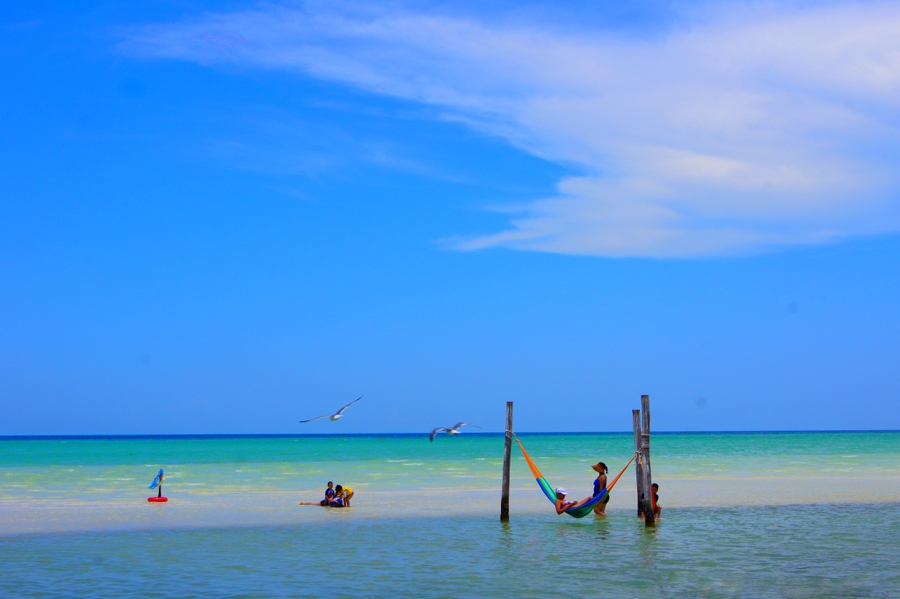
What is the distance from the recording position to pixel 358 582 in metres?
12.4

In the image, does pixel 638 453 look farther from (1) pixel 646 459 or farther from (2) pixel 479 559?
(2) pixel 479 559

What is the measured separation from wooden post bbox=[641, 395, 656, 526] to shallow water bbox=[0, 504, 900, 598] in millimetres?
345

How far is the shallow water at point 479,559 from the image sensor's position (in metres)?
11.9

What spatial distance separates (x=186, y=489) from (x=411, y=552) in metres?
16.7

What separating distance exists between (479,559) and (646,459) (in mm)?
4931

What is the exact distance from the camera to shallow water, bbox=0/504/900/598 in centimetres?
1191

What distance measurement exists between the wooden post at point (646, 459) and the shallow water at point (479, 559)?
13.6 inches

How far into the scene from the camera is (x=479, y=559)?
46.4ft

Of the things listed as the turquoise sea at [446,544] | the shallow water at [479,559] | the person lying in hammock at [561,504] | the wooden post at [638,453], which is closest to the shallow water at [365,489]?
the turquoise sea at [446,544]

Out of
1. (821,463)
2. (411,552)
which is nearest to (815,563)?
(411,552)

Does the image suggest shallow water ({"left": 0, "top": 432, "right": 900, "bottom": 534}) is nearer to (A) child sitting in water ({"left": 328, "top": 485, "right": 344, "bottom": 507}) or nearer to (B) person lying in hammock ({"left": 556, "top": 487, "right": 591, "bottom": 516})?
Answer: (A) child sitting in water ({"left": 328, "top": 485, "right": 344, "bottom": 507})

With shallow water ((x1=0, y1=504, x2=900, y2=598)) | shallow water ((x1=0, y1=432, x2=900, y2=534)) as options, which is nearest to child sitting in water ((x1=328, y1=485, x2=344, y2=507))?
shallow water ((x1=0, y1=432, x2=900, y2=534))

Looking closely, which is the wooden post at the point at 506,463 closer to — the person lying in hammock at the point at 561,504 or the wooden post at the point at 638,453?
the person lying in hammock at the point at 561,504

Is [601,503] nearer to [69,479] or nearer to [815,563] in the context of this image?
[815,563]
